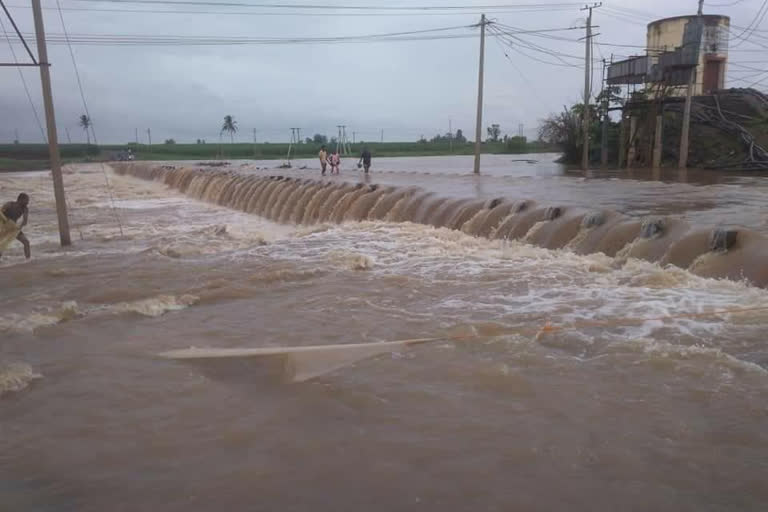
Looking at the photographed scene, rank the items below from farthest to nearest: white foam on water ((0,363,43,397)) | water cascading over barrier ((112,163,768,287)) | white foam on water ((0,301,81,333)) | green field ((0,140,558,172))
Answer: green field ((0,140,558,172)) → water cascading over barrier ((112,163,768,287)) → white foam on water ((0,301,81,333)) → white foam on water ((0,363,43,397))

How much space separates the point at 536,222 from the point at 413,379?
5684 mm

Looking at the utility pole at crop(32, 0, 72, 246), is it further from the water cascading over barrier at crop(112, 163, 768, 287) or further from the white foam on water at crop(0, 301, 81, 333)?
the water cascading over barrier at crop(112, 163, 768, 287)

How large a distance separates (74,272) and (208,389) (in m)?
5.43

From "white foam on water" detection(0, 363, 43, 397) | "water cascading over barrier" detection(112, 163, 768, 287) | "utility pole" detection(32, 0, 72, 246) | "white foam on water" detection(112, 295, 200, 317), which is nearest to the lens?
"white foam on water" detection(0, 363, 43, 397)

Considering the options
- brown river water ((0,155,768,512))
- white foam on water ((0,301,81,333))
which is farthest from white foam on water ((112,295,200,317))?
white foam on water ((0,301,81,333))

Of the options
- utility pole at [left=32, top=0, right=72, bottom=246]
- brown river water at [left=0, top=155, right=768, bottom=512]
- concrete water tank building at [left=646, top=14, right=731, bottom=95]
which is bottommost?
brown river water at [left=0, top=155, right=768, bottom=512]

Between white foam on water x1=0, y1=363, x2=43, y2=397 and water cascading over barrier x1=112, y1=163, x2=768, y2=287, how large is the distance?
6.24 meters

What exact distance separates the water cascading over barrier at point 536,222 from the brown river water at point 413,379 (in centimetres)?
Answer: 4

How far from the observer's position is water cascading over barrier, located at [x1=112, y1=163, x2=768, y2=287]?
6.33 m

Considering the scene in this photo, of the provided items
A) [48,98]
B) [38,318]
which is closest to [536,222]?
[38,318]

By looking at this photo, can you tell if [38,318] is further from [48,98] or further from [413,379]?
[48,98]

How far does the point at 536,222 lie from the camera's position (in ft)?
29.9

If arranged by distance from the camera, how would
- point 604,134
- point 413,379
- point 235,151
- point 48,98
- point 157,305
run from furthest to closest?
1. point 235,151
2. point 604,134
3. point 48,98
4. point 157,305
5. point 413,379

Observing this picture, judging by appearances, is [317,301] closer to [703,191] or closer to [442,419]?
[442,419]
